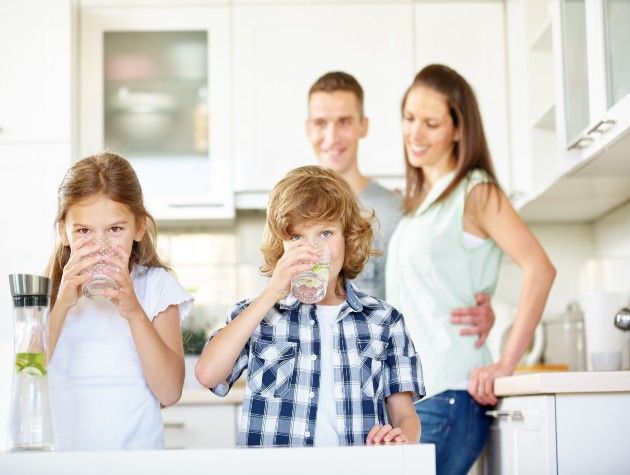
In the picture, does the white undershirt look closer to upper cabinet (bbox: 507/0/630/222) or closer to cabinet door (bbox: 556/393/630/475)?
cabinet door (bbox: 556/393/630/475)

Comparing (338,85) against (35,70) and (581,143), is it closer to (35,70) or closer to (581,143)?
(581,143)

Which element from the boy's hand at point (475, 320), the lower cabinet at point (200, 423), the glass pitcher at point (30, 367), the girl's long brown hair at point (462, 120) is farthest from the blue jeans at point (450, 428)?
the lower cabinet at point (200, 423)

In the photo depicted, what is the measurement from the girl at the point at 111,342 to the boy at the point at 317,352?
0.10 meters

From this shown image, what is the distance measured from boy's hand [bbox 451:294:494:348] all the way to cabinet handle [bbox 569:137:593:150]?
1.60 feet

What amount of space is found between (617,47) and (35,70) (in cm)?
175

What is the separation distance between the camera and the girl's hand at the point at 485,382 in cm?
194

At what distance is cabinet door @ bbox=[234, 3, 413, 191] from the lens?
3.27 m

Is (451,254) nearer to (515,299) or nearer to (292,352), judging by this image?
(292,352)

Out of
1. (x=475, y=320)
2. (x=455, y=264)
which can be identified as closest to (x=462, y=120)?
(x=455, y=264)

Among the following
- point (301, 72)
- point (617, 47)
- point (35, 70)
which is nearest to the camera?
point (617, 47)

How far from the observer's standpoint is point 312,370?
1.50 metres

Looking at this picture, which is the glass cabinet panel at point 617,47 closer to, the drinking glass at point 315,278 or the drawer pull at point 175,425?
the drinking glass at point 315,278

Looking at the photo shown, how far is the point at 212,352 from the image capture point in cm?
145

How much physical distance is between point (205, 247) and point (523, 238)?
1736 mm
